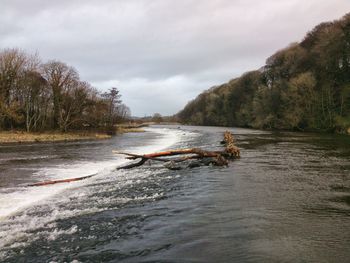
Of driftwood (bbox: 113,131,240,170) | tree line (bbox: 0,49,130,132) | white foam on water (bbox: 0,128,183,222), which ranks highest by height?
tree line (bbox: 0,49,130,132)

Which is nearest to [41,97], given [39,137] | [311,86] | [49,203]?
[39,137]

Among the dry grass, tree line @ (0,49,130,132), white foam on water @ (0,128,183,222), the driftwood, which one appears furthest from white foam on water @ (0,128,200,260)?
tree line @ (0,49,130,132)

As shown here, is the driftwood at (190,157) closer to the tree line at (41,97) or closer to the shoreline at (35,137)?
the shoreline at (35,137)

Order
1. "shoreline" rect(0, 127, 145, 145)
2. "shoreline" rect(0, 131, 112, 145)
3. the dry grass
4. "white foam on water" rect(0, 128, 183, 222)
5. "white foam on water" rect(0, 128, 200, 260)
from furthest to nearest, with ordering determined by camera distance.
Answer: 1. the dry grass
2. "shoreline" rect(0, 127, 145, 145)
3. "shoreline" rect(0, 131, 112, 145)
4. "white foam on water" rect(0, 128, 183, 222)
5. "white foam on water" rect(0, 128, 200, 260)

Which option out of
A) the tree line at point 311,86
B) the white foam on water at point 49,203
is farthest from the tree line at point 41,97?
the white foam on water at point 49,203

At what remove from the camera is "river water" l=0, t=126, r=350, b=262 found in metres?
7.71

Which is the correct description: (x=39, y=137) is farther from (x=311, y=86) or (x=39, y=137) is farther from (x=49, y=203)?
(x=311, y=86)

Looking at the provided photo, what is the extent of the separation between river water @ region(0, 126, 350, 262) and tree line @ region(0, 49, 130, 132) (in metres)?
45.2

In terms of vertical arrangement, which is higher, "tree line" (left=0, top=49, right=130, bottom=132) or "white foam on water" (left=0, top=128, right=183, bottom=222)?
"tree line" (left=0, top=49, right=130, bottom=132)

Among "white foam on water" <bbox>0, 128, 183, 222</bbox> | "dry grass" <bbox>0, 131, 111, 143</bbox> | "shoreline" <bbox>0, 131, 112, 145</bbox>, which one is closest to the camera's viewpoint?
"white foam on water" <bbox>0, 128, 183, 222</bbox>

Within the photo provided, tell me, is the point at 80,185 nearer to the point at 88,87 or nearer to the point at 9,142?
the point at 9,142

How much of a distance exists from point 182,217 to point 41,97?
58.5m

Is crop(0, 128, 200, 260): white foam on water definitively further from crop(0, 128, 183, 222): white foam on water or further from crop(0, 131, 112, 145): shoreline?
crop(0, 131, 112, 145): shoreline

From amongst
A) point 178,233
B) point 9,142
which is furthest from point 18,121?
point 178,233
